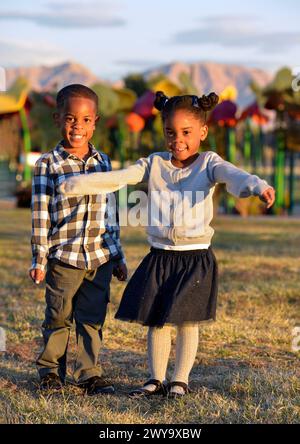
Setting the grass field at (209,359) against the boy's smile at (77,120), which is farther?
the boy's smile at (77,120)

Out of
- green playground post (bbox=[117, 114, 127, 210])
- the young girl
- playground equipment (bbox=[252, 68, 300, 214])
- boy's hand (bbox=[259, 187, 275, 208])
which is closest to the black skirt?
the young girl

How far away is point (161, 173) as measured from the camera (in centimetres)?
390

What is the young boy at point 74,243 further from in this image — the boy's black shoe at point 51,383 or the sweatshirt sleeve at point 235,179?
the sweatshirt sleeve at point 235,179

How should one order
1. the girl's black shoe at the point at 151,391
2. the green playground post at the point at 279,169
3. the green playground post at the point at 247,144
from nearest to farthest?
the girl's black shoe at the point at 151,391
the green playground post at the point at 279,169
the green playground post at the point at 247,144

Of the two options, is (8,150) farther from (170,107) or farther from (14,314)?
(170,107)

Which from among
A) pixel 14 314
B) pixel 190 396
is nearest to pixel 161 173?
pixel 190 396

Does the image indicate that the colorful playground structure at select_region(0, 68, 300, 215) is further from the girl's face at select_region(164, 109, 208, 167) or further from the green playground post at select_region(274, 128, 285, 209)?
the girl's face at select_region(164, 109, 208, 167)

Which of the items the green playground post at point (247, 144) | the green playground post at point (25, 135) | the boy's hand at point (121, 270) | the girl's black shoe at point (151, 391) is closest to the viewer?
the girl's black shoe at point (151, 391)

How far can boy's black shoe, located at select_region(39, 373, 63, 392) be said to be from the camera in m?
4.03

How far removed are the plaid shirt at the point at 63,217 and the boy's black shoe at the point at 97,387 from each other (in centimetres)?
58

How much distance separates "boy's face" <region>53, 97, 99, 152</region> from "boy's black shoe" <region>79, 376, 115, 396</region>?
1.16 metres

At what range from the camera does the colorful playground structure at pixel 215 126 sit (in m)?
17.4

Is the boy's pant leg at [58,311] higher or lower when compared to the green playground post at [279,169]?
lower

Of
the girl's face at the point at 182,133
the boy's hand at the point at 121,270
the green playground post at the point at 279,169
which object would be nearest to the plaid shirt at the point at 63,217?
the boy's hand at the point at 121,270
